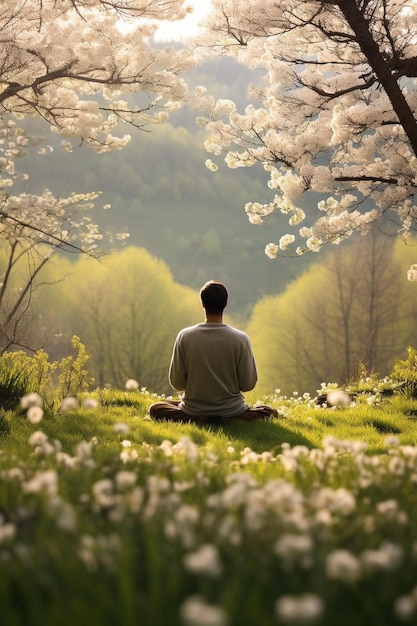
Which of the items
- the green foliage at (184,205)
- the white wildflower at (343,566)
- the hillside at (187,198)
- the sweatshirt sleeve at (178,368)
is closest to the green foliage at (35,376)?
the sweatshirt sleeve at (178,368)

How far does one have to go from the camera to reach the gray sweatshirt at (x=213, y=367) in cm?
670

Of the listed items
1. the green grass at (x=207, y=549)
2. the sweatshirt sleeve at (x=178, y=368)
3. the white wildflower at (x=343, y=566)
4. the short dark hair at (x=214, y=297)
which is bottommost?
the green grass at (x=207, y=549)

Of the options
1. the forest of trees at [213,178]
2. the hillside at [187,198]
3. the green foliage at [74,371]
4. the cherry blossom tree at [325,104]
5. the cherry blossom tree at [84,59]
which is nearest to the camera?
the cherry blossom tree at [325,104]

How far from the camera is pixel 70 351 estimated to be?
43031mm

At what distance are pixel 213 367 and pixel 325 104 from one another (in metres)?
5.99

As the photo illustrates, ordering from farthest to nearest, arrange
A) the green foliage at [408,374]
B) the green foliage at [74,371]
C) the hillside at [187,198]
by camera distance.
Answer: the hillside at [187,198] < the green foliage at [408,374] < the green foliage at [74,371]

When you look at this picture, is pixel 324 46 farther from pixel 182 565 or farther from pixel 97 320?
pixel 97 320

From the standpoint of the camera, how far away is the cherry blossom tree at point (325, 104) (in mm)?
8875

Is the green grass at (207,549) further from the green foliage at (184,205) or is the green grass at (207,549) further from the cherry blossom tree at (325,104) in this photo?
the green foliage at (184,205)

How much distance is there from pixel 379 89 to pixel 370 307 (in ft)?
105

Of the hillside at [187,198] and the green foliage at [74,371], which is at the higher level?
the hillside at [187,198]

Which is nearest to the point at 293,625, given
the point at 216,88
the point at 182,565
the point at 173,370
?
the point at 182,565

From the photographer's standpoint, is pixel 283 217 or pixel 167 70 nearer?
pixel 167 70

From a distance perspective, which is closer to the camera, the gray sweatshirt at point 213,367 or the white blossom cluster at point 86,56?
the gray sweatshirt at point 213,367
